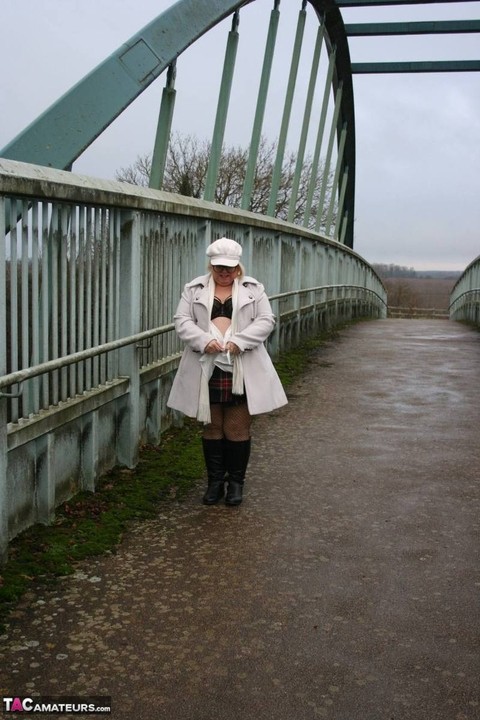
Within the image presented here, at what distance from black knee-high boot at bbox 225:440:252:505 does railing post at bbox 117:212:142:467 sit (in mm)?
760

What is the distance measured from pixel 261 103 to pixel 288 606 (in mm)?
10897

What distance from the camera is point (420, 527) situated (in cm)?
501

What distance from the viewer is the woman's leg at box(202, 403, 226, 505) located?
5.47 meters

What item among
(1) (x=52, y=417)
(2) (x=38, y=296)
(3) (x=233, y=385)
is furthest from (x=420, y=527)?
(2) (x=38, y=296)

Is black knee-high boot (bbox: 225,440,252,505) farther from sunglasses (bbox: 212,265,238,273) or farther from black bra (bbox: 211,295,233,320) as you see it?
sunglasses (bbox: 212,265,238,273)

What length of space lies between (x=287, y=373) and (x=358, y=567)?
652 centimetres

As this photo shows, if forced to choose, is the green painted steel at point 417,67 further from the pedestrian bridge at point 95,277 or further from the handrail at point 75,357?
the handrail at point 75,357

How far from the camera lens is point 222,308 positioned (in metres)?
5.39

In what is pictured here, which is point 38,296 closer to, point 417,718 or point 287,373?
point 417,718

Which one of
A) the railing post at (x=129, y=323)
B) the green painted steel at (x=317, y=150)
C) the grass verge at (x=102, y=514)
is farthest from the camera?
the green painted steel at (x=317, y=150)

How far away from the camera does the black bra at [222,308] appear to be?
17.7 feet

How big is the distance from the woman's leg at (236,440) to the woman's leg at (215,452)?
0.05m

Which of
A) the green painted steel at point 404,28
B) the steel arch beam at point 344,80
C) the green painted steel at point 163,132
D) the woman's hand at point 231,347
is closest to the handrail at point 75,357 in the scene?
the woman's hand at point 231,347

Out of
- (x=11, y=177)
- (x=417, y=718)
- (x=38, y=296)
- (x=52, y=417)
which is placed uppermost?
(x=11, y=177)
